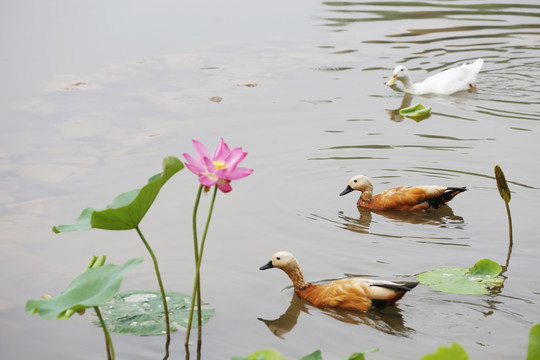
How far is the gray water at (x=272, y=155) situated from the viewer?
5457mm

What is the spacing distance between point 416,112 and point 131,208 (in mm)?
6714

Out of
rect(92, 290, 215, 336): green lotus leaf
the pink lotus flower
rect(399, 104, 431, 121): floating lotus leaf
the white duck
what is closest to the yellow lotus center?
the pink lotus flower

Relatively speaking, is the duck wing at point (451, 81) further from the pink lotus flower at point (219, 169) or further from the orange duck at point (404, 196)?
the pink lotus flower at point (219, 169)

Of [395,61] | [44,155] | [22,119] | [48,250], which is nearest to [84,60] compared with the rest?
[22,119]

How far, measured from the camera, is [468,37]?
1418 centimetres

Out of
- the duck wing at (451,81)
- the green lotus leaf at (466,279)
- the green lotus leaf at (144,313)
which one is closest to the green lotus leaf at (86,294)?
the green lotus leaf at (144,313)

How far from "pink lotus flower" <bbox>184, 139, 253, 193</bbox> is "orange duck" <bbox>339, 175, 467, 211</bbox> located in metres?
3.56

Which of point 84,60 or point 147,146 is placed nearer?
point 147,146

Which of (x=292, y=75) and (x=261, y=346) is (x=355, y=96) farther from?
(x=261, y=346)

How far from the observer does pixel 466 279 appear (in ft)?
19.0

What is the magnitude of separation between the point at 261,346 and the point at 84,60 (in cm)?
814

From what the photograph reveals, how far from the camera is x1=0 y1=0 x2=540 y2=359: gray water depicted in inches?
215

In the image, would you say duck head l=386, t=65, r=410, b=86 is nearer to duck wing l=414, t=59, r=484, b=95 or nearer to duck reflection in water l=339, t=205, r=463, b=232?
duck wing l=414, t=59, r=484, b=95

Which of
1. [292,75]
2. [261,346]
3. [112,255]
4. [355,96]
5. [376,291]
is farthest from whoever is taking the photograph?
[292,75]
